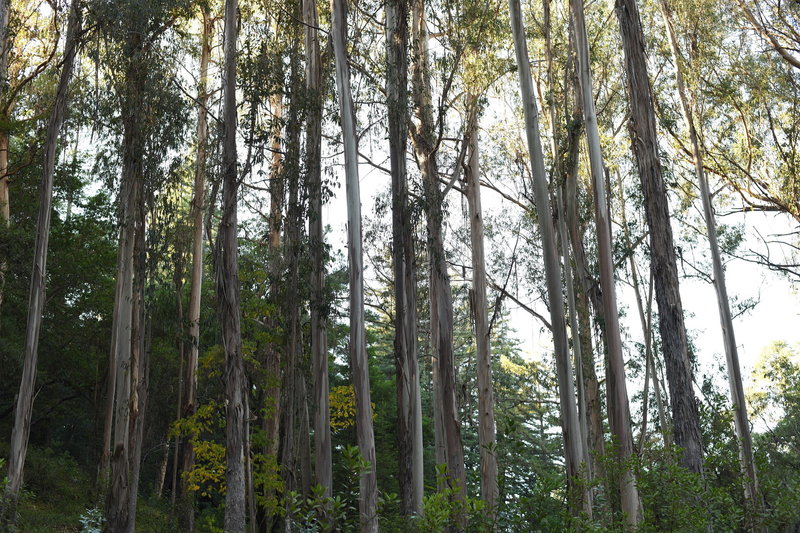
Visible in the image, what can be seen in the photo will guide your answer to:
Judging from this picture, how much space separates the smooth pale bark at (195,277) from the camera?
1367 centimetres

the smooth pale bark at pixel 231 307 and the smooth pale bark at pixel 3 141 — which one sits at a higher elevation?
the smooth pale bark at pixel 3 141

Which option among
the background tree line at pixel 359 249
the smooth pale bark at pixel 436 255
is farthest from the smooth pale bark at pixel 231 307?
the smooth pale bark at pixel 436 255

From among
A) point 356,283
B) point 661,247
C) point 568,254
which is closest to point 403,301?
point 356,283

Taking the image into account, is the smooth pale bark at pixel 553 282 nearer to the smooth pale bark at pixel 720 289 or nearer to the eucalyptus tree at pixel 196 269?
the smooth pale bark at pixel 720 289

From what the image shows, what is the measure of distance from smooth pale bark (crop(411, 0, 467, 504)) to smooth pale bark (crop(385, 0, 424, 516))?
50 centimetres

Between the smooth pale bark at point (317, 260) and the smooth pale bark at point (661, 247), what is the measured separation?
4.34m

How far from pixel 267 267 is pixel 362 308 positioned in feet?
16.0

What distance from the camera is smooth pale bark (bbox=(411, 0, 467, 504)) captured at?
444 inches

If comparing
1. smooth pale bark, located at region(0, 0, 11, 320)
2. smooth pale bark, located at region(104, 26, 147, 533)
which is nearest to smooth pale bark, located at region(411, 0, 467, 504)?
smooth pale bark, located at region(104, 26, 147, 533)

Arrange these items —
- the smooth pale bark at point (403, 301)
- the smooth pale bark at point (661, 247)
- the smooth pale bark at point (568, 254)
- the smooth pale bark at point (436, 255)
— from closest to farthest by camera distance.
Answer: the smooth pale bark at point (661, 247)
the smooth pale bark at point (403, 301)
the smooth pale bark at point (436, 255)
the smooth pale bark at point (568, 254)

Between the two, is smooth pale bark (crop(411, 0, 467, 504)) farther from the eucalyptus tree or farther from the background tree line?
the eucalyptus tree

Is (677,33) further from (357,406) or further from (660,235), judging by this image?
(357,406)

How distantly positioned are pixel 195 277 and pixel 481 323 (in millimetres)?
5938

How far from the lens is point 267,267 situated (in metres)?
13.8
